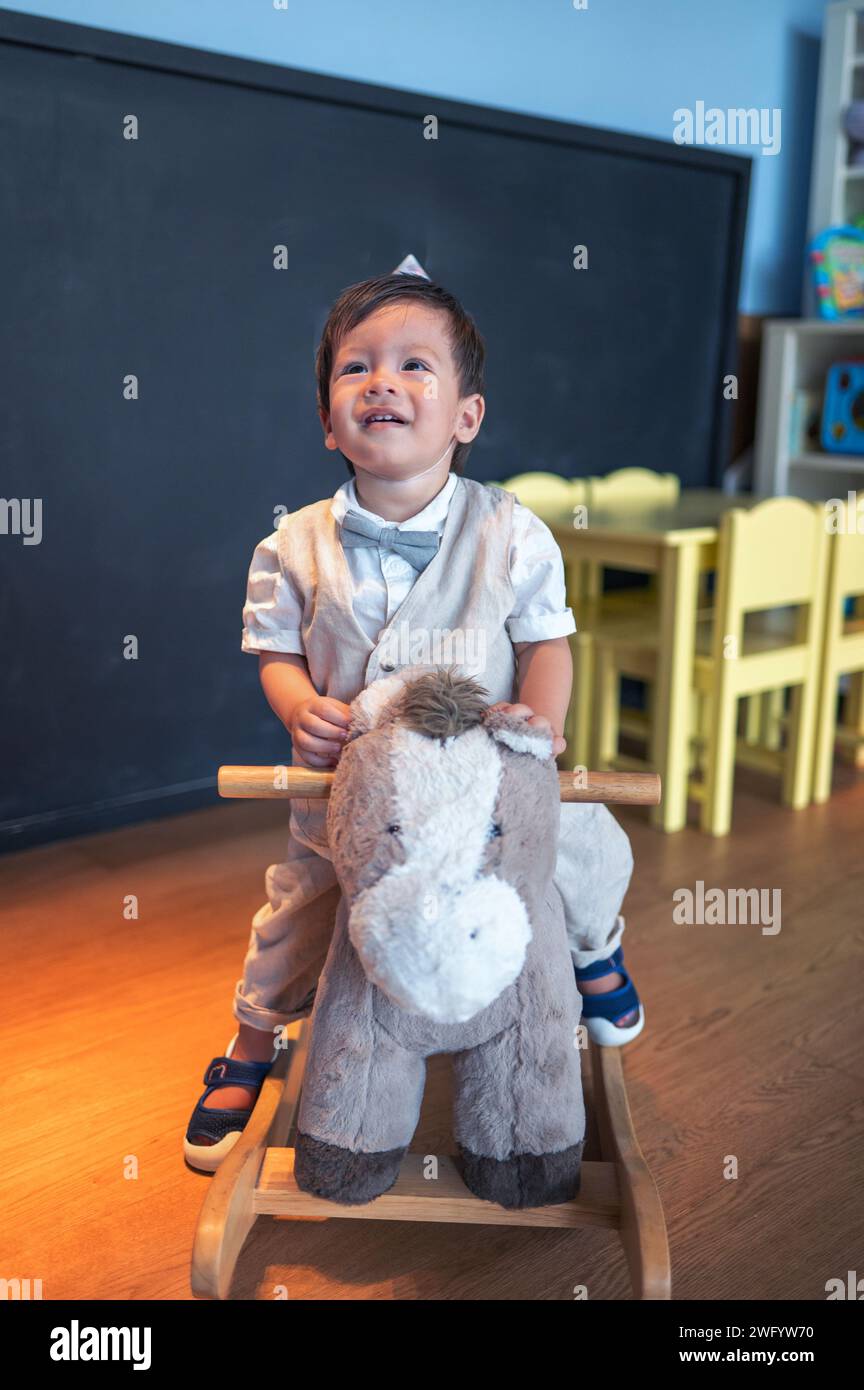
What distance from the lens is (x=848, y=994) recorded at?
1.68 metres

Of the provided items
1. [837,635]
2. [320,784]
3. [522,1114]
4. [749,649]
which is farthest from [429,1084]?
[837,635]

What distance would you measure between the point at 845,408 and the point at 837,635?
0.87 metres

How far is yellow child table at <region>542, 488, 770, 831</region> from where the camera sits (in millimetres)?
2230

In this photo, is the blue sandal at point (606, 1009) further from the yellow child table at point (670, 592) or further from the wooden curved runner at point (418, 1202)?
the yellow child table at point (670, 592)

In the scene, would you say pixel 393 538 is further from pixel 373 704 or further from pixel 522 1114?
pixel 522 1114

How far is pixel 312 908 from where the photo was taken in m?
1.27

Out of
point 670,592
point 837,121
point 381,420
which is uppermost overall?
point 837,121

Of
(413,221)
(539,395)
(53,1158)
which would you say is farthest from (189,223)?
(53,1158)

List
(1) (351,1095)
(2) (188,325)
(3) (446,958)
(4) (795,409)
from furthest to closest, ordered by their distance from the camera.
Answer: (4) (795,409) → (2) (188,325) → (1) (351,1095) → (3) (446,958)

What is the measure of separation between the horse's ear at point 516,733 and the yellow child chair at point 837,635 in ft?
5.31
